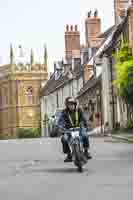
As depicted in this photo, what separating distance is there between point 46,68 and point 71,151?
10082 centimetres

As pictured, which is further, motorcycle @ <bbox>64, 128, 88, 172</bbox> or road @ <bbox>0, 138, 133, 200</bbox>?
motorcycle @ <bbox>64, 128, 88, 172</bbox>

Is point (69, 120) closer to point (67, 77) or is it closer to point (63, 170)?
point (63, 170)

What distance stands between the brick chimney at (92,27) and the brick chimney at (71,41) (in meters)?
8.53

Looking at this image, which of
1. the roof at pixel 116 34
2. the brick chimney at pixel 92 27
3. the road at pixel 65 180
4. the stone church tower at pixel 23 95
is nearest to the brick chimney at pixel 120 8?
the roof at pixel 116 34

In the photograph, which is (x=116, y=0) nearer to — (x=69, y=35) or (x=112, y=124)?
(x=112, y=124)

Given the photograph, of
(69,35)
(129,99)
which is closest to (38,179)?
(129,99)

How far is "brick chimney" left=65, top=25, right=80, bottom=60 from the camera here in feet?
267

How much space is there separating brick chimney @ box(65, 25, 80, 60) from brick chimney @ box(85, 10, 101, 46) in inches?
336

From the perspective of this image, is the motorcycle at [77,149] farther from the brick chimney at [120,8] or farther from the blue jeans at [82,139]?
the brick chimney at [120,8]

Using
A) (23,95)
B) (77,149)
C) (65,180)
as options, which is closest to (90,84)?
(23,95)

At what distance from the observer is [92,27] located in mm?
72312

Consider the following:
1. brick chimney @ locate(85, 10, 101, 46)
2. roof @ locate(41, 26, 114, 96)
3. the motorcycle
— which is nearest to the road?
the motorcycle

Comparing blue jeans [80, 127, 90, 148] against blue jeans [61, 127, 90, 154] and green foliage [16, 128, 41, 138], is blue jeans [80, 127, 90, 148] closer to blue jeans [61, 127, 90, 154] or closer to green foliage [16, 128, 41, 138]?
blue jeans [61, 127, 90, 154]

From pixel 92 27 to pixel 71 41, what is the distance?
1055 centimetres
